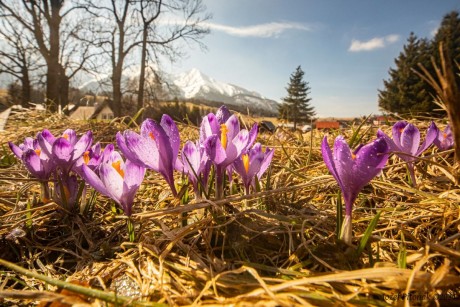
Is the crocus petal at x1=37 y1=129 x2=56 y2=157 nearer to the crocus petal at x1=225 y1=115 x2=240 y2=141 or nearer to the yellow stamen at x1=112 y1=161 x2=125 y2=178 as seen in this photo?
the yellow stamen at x1=112 y1=161 x2=125 y2=178

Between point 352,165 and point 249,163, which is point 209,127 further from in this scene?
point 352,165

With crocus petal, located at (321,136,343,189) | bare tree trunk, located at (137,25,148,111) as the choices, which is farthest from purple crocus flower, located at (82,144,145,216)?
bare tree trunk, located at (137,25,148,111)

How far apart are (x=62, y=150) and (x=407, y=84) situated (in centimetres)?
3427

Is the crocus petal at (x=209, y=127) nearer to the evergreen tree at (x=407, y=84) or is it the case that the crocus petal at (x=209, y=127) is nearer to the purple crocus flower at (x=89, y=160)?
the purple crocus flower at (x=89, y=160)

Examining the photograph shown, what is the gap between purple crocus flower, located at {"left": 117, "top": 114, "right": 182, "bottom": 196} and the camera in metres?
0.80

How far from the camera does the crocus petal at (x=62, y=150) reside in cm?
98

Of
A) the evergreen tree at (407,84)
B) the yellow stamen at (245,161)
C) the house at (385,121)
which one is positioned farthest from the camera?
the evergreen tree at (407,84)

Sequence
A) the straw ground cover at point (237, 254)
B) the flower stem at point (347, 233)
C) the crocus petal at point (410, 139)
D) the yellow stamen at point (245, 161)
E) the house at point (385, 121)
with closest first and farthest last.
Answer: the straw ground cover at point (237, 254) < the flower stem at point (347, 233) < the yellow stamen at point (245, 161) < the crocus petal at point (410, 139) < the house at point (385, 121)

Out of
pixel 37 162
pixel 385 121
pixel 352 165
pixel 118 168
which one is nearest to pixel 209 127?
pixel 118 168

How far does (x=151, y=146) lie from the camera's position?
0.83 metres

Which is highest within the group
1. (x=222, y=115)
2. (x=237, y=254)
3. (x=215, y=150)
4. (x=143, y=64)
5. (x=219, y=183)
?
(x=143, y=64)

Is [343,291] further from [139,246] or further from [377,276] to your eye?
[139,246]

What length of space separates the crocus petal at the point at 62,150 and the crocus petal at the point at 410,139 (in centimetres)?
124

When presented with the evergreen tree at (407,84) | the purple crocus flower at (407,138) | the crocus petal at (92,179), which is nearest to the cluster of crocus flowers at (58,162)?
the crocus petal at (92,179)
